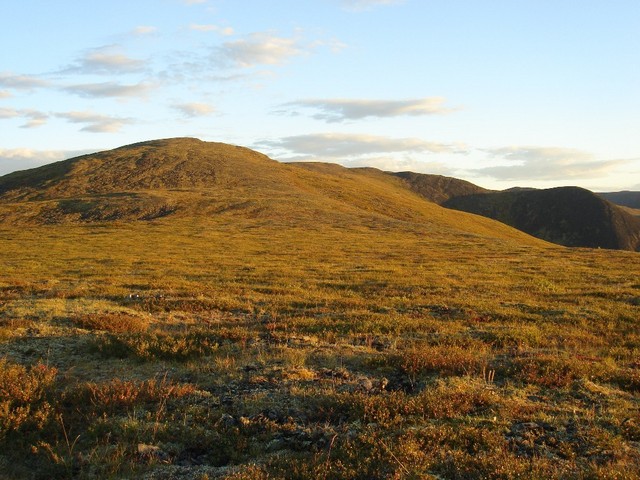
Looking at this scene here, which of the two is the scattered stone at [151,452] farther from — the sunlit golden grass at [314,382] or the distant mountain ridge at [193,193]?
→ the distant mountain ridge at [193,193]

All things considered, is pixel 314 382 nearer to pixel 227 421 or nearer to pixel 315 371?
pixel 315 371

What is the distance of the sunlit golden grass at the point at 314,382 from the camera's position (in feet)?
21.2

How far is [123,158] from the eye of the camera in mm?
111500

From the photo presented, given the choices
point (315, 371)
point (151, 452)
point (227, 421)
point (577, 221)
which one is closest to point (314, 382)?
point (315, 371)

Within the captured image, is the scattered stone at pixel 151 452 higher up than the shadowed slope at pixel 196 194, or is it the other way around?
the shadowed slope at pixel 196 194

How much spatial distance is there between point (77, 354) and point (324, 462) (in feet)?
23.2

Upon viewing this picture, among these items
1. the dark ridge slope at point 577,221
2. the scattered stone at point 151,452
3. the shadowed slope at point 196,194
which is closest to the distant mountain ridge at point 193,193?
the shadowed slope at point 196,194

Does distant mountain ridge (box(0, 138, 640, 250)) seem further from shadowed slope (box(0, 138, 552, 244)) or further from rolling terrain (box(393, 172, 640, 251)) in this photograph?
rolling terrain (box(393, 172, 640, 251))

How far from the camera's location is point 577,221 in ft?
596

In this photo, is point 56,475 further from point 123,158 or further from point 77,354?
point 123,158

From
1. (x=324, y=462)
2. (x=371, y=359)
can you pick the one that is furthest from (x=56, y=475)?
(x=371, y=359)

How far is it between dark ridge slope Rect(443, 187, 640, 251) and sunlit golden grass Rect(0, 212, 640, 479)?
170 m

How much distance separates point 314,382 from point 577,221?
196 metres

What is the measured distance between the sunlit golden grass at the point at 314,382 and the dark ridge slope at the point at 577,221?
170043 millimetres
